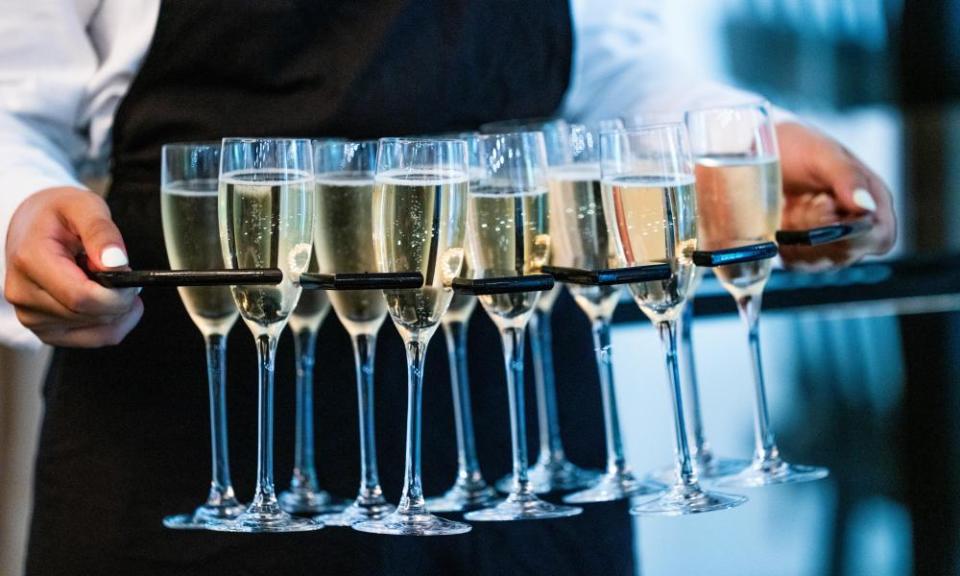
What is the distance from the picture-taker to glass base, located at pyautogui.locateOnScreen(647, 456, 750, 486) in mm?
1487

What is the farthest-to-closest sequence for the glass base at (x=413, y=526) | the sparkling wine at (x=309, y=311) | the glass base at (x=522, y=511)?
1. the sparkling wine at (x=309, y=311)
2. the glass base at (x=522, y=511)
3. the glass base at (x=413, y=526)

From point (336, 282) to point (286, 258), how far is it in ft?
0.41

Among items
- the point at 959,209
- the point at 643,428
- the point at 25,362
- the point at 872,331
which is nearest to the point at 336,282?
the point at 643,428

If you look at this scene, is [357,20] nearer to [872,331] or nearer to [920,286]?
[872,331]

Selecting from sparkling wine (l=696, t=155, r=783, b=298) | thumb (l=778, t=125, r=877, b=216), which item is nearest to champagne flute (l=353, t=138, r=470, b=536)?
sparkling wine (l=696, t=155, r=783, b=298)

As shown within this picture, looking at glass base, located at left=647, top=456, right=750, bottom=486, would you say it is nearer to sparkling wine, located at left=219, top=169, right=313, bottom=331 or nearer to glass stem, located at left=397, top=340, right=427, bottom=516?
glass stem, located at left=397, top=340, right=427, bottom=516

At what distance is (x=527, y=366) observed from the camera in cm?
172

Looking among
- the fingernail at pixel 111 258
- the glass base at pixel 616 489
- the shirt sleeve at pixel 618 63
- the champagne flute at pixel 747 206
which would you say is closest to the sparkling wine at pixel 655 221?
the champagne flute at pixel 747 206

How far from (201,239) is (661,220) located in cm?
47

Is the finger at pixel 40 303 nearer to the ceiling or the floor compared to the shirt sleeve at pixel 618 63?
nearer to the floor

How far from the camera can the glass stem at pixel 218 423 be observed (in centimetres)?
134

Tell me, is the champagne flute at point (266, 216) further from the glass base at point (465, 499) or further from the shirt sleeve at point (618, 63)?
the shirt sleeve at point (618, 63)

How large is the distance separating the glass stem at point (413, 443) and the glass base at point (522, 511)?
60 mm

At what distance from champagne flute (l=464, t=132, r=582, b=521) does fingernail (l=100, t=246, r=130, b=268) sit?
33 cm
